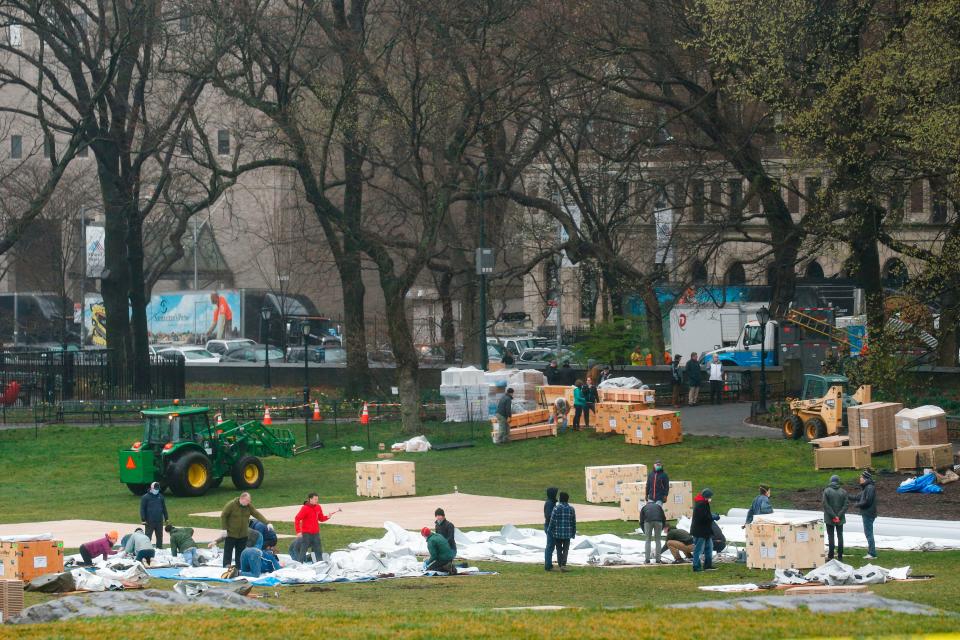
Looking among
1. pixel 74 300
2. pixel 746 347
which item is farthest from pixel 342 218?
pixel 74 300

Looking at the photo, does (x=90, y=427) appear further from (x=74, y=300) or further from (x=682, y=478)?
(x=74, y=300)

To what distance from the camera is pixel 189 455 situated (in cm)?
3078

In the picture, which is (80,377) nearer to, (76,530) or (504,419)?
(504,419)

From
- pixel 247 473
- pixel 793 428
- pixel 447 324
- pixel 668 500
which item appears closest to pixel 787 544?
pixel 668 500

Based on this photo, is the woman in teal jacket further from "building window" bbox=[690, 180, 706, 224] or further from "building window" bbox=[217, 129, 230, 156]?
"building window" bbox=[217, 129, 230, 156]

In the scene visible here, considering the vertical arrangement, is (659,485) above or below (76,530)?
above

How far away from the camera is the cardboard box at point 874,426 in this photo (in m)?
31.8

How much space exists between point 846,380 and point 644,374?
A: 12.5 metres

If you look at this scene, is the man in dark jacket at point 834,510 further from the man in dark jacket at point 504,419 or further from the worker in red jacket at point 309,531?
the man in dark jacket at point 504,419

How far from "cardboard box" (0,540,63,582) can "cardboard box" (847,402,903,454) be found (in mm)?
19465

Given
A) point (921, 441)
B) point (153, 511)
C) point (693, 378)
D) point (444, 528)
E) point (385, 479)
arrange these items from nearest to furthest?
point (444, 528) < point (153, 511) < point (921, 441) < point (385, 479) < point (693, 378)

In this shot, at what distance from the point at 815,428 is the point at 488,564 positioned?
50.3 feet

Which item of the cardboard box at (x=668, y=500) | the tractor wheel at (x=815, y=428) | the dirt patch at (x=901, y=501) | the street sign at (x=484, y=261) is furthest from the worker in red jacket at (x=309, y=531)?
the street sign at (x=484, y=261)

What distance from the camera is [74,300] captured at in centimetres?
8831
